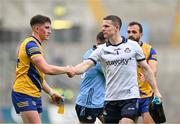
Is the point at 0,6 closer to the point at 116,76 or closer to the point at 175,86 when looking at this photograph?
the point at 175,86

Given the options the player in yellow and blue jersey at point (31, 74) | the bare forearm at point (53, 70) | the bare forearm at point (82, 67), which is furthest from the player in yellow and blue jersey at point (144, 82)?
the bare forearm at point (53, 70)

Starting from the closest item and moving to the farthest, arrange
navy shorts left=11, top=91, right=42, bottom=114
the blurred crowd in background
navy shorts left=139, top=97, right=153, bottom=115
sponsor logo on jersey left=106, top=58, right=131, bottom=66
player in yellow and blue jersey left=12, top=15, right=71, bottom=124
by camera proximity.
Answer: player in yellow and blue jersey left=12, top=15, right=71, bottom=124 < navy shorts left=11, top=91, right=42, bottom=114 < sponsor logo on jersey left=106, top=58, right=131, bottom=66 < navy shorts left=139, top=97, right=153, bottom=115 < the blurred crowd in background

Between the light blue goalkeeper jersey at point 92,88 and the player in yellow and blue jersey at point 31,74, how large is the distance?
6.66 ft

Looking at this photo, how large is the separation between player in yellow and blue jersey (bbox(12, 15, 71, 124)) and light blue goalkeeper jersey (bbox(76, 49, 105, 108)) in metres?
2.03

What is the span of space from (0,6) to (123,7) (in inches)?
181

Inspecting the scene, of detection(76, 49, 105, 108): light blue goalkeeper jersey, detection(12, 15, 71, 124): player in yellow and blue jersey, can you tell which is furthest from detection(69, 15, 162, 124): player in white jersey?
detection(76, 49, 105, 108): light blue goalkeeper jersey

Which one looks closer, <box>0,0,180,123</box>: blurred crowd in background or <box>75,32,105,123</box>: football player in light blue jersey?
<box>75,32,105,123</box>: football player in light blue jersey

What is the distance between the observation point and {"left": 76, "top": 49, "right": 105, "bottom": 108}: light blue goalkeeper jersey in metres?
12.4

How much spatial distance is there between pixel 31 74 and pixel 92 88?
7.62 feet

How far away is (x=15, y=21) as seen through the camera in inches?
1101

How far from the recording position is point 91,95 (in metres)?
12.5

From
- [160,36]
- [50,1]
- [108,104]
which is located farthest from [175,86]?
[108,104]

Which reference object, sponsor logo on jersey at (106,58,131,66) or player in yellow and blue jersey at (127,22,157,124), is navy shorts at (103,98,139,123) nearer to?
sponsor logo on jersey at (106,58,131,66)

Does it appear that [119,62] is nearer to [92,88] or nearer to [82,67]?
[82,67]
